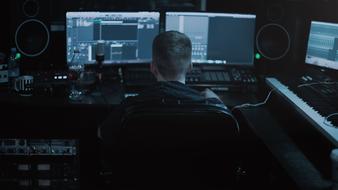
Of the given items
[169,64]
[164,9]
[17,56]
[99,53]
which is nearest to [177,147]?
[169,64]

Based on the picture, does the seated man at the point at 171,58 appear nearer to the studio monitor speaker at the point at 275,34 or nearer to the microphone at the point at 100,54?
the microphone at the point at 100,54

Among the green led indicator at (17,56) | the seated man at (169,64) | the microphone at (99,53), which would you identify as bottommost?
the green led indicator at (17,56)

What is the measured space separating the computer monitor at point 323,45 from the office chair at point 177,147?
1530mm

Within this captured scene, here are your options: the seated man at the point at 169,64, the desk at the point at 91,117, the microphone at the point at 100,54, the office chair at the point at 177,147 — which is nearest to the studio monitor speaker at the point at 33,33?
the microphone at the point at 100,54

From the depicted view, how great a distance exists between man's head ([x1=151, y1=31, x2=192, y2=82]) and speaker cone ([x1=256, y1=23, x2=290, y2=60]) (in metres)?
1.54

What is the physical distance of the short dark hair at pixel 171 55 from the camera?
225 cm

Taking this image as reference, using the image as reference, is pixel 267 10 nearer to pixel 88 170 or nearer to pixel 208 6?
pixel 208 6

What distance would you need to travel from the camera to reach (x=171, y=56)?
2258 mm

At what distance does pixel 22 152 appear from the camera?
3309 millimetres

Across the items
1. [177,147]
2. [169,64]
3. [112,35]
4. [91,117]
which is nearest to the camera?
[177,147]

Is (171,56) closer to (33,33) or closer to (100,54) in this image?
(100,54)

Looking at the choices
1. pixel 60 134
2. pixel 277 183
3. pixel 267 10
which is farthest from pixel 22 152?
pixel 267 10

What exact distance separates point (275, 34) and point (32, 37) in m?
1.56

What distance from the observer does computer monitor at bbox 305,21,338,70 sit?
132 inches
